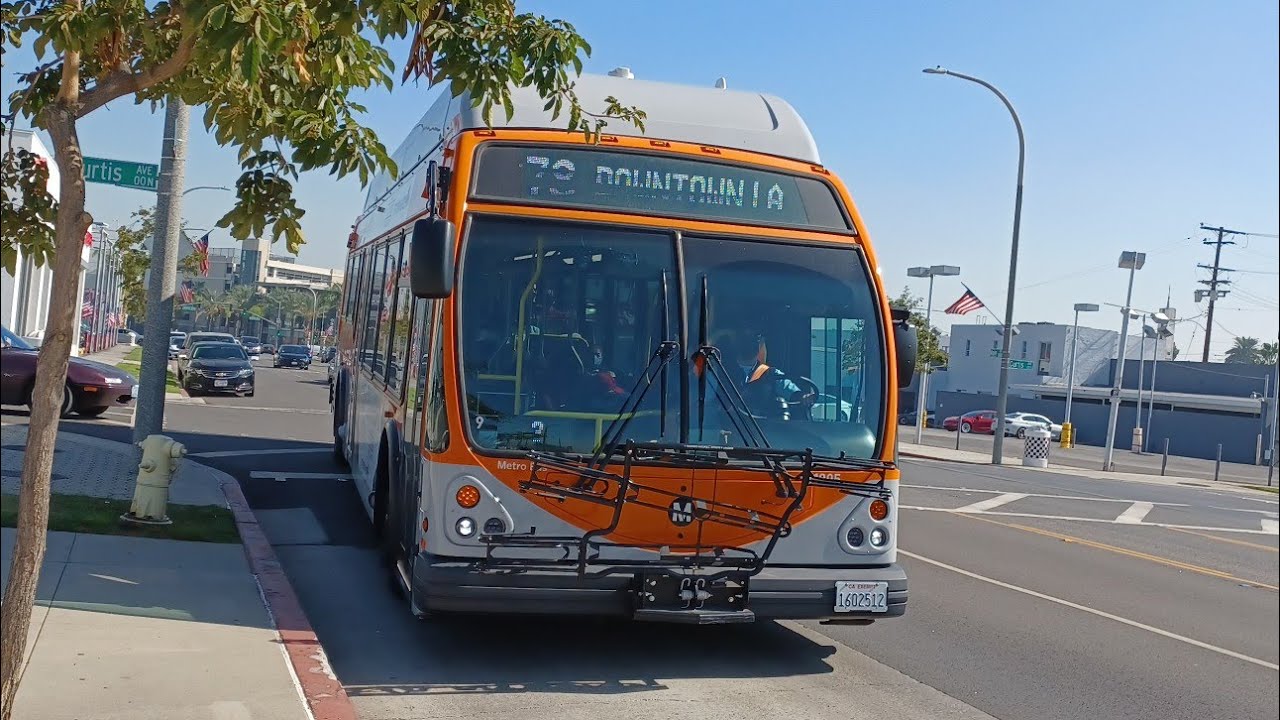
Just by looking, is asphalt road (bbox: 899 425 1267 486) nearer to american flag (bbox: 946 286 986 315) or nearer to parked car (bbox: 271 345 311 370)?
american flag (bbox: 946 286 986 315)

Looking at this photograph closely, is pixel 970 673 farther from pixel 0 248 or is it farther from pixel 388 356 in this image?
pixel 0 248

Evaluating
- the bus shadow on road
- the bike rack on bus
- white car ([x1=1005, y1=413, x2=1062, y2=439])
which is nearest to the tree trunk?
the bus shadow on road

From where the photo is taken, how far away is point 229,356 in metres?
34.5

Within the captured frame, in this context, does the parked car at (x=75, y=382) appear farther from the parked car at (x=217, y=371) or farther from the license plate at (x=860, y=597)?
the license plate at (x=860, y=597)

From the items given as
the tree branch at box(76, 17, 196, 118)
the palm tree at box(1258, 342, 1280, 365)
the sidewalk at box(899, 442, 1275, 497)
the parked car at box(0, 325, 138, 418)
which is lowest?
the sidewalk at box(899, 442, 1275, 497)

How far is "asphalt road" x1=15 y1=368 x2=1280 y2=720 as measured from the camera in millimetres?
6887

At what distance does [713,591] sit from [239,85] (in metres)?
3.62

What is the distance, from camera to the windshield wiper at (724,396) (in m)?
7.28

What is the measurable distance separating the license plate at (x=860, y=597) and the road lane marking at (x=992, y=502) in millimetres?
11338

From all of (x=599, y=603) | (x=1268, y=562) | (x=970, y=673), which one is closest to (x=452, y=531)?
(x=599, y=603)

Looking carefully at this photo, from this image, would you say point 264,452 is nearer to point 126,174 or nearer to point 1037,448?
point 126,174

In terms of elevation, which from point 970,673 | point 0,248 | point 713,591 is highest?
point 0,248

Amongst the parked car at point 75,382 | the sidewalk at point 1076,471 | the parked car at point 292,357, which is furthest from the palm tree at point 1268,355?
the parked car at point 292,357

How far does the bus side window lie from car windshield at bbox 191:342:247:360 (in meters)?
28.2
